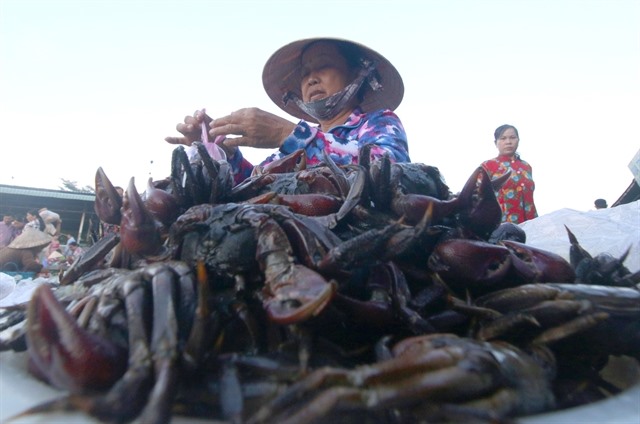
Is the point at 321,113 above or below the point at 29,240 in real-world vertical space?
above

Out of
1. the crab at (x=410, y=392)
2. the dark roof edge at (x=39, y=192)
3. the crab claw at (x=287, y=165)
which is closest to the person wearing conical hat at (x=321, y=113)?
the crab claw at (x=287, y=165)

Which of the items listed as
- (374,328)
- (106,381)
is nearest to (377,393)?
(374,328)

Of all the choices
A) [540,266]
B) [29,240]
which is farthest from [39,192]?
[540,266]

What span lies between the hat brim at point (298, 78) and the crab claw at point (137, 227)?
172cm

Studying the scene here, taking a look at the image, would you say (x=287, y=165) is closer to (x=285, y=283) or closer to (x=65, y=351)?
(x=285, y=283)

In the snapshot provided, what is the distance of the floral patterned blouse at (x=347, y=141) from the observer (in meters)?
1.73

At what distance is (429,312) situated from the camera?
0.76 metres

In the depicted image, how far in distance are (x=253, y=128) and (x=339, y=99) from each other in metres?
0.54

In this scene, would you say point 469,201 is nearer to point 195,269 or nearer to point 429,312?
point 429,312

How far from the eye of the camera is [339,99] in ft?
7.18

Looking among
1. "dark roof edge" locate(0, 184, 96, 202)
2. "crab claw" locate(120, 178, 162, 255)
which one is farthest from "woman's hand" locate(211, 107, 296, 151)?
"dark roof edge" locate(0, 184, 96, 202)

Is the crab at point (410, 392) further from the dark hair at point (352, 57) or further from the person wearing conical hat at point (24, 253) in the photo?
the person wearing conical hat at point (24, 253)

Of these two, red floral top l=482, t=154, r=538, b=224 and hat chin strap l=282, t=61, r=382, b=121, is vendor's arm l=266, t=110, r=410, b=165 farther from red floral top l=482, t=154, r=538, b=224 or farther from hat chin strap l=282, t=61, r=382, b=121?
red floral top l=482, t=154, r=538, b=224

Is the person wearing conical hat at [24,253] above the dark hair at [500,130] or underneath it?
underneath
